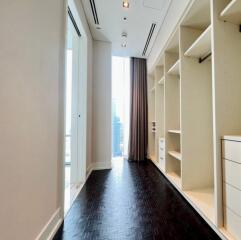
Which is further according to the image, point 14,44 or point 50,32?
point 50,32

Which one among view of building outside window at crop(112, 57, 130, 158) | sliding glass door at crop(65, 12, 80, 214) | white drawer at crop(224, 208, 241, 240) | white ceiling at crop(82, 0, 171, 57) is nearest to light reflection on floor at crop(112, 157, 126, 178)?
view of building outside window at crop(112, 57, 130, 158)

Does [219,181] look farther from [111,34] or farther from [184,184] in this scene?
[111,34]

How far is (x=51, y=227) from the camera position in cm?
126

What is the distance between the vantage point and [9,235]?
31.6 inches

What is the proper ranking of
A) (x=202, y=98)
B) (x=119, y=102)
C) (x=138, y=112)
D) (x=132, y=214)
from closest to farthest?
(x=132, y=214) → (x=202, y=98) → (x=138, y=112) → (x=119, y=102)

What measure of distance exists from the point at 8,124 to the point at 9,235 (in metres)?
0.59

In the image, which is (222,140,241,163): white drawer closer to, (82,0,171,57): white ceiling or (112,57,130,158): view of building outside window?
(82,0,171,57): white ceiling

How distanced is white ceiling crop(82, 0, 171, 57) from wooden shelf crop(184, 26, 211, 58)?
0.96 meters

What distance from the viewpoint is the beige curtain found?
4.04 meters

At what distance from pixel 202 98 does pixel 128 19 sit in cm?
190

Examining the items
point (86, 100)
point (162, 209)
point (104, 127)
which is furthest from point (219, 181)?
point (104, 127)

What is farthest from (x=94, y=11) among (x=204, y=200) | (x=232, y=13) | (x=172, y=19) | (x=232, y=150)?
(x=204, y=200)

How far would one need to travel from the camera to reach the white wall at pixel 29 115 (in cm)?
79

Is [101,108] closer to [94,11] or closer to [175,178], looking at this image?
[94,11]
